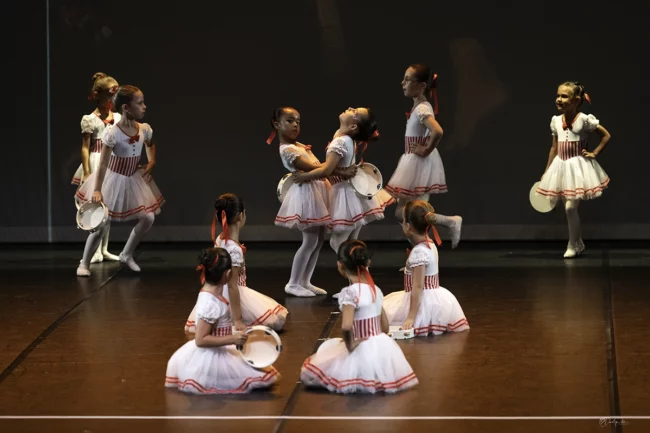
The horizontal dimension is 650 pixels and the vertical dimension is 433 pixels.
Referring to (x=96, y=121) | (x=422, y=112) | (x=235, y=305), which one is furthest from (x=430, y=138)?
(x=235, y=305)

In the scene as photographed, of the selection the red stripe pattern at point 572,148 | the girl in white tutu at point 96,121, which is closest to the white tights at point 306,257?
the girl in white tutu at point 96,121

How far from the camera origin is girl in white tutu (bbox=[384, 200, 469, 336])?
561 cm

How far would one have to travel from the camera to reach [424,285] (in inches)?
225

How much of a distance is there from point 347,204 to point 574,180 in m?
2.08

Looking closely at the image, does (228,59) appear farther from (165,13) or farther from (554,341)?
(554,341)

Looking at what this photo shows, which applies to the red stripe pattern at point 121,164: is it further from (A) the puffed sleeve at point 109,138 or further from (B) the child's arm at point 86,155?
(B) the child's arm at point 86,155

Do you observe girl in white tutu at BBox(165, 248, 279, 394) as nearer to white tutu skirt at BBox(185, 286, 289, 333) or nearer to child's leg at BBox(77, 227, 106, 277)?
white tutu skirt at BBox(185, 286, 289, 333)

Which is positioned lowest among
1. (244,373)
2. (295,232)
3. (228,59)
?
(244,373)

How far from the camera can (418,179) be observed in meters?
7.50

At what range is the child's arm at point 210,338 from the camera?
4617 mm

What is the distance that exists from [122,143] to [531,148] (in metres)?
3.38

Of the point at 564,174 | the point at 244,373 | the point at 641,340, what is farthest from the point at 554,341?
the point at 564,174

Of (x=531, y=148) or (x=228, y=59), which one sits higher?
(x=228, y=59)

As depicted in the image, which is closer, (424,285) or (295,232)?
(424,285)
